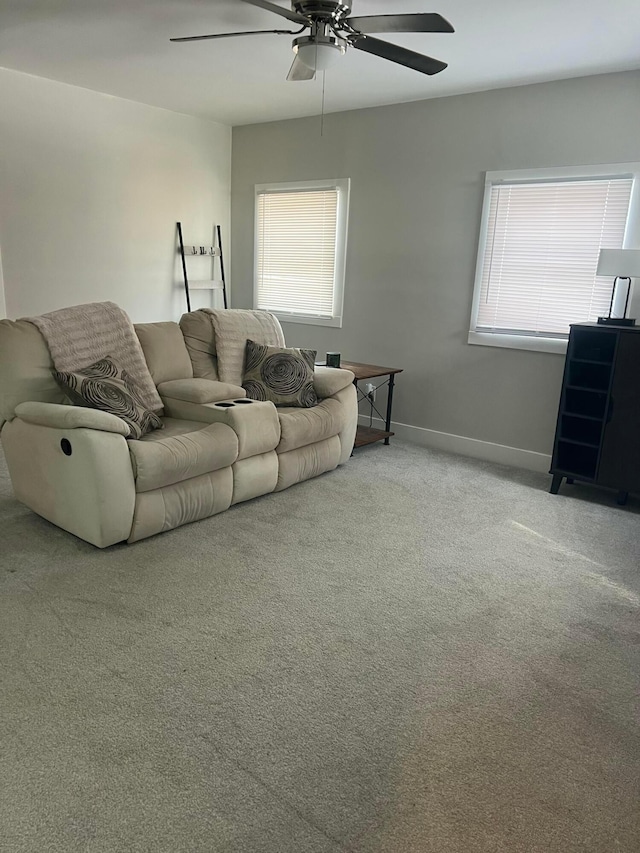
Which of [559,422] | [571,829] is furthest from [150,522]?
[559,422]

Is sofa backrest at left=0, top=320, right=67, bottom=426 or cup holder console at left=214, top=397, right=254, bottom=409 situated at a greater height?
sofa backrest at left=0, top=320, right=67, bottom=426

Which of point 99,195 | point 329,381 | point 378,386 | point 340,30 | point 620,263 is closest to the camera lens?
point 340,30

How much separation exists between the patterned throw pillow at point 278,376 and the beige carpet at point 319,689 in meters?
0.90

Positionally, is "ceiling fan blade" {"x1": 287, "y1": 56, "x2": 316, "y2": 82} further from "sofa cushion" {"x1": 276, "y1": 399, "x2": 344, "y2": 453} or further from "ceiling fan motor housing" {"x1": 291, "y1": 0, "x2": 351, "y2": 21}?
"sofa cushion" {"x1": 276, "y1": 399, "x2": 344, "y2": 453}

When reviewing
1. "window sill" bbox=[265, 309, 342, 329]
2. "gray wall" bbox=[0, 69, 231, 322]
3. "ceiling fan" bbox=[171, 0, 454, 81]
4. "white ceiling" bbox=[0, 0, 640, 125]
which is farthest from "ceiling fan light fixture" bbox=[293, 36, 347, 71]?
"window sill" bbox=[265, 309, 342, 329]

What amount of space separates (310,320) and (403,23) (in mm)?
3152

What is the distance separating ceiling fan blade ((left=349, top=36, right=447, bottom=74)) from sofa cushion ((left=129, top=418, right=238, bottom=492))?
193cm

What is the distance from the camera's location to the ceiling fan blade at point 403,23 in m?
2.35

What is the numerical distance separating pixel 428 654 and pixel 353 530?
108 cm

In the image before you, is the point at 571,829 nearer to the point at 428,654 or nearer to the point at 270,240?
the point at 428,654

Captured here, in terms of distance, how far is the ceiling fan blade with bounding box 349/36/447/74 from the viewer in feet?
8.69

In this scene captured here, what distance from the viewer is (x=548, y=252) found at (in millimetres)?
4098

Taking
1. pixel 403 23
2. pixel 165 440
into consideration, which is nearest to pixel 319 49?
pixel 403 23

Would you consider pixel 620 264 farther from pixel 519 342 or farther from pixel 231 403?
pixel 231 403
